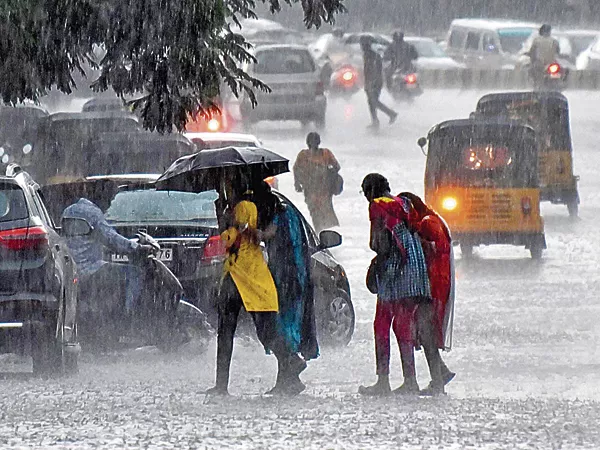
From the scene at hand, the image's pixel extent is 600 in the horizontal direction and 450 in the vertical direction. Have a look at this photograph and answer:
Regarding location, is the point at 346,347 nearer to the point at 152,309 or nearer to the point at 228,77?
the point at 152,309

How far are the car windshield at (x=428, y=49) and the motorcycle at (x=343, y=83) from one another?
13.9ft

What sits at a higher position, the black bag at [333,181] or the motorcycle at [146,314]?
the black bag at [333,181]

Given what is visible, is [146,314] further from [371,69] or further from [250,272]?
[371,69]

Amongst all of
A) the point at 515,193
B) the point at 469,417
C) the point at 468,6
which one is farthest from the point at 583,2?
the point at 469,417

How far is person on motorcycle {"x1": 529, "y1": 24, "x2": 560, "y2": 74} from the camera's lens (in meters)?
36.6

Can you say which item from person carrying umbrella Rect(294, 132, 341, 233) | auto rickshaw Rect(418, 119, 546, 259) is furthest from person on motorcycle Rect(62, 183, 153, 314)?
auto rickshaw Rect(418, 119, 546, 259)

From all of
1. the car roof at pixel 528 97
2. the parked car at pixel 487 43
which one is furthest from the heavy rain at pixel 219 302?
the parked car at pixel 487 43

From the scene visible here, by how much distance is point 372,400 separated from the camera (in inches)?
419

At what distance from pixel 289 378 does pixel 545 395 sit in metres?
1.73

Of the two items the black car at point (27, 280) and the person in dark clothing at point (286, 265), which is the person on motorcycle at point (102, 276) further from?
the person in dark clothing at point (286, 265)

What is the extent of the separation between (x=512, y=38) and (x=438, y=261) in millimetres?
37618

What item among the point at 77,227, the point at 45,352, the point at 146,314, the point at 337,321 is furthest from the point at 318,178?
the point at 45,352

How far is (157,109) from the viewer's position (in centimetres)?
1208

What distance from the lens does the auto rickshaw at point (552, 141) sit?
24078 millimetres
